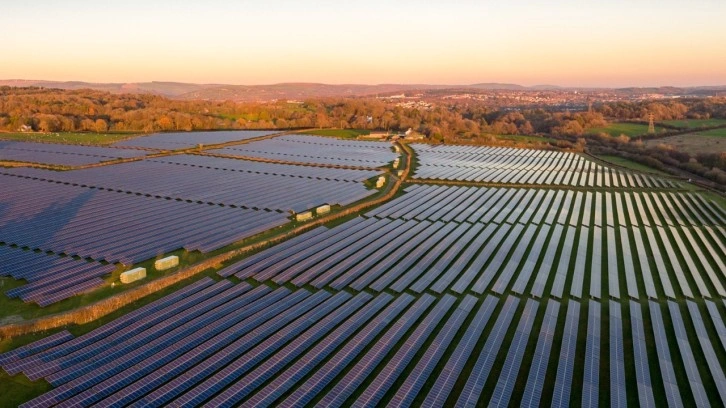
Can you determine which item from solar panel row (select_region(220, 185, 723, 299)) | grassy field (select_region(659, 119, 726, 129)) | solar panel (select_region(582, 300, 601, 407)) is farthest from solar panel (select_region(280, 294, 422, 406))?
grassy field (select_region(659, 119, 726, 129))

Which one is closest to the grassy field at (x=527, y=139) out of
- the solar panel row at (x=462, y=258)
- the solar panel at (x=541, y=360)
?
the solar panel row at (x=462, y=258)

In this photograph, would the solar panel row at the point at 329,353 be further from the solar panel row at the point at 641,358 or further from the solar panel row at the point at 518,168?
the solar panel row at the point at 518,168

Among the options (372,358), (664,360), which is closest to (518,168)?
(664,360)

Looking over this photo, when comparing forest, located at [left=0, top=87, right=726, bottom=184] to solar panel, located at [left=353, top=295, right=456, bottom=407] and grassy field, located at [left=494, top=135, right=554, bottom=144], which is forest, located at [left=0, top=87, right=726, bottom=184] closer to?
grassy field, located at [left=494, top=135, right=554, bottom=144]

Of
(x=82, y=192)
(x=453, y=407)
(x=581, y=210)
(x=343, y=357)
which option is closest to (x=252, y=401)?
(x=343, y=357)

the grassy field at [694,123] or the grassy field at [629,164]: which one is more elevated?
the grassy field at [694,123]

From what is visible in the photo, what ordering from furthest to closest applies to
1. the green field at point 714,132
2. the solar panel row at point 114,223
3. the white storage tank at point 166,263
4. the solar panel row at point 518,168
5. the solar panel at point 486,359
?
the green field at point 714,132
the solar panel row at point 518,168
the solar panel row at point 114,223
the white storage tank at point 166,263
the solar panel at point 486,359

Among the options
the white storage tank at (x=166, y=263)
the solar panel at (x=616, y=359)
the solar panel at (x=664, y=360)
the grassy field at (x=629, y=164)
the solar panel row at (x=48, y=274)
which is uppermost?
the solar panel row at (x=48, y=274)
